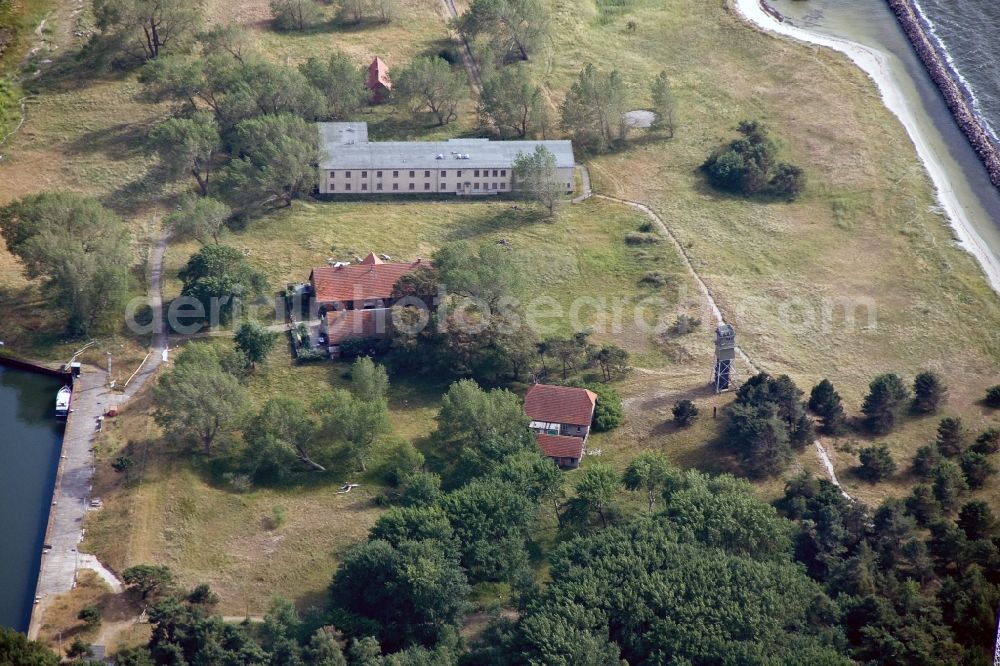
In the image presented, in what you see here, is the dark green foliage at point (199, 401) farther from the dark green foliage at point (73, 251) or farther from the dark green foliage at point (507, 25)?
the dark green foliage at point (507, 25)

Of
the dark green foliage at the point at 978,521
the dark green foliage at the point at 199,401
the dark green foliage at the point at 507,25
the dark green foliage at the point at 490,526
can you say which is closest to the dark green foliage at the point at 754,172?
the dark green foliage at the point at 507,25

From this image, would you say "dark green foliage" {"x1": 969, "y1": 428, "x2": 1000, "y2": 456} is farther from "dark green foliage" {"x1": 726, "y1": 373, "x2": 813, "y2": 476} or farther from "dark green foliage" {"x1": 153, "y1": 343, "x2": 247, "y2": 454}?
"dark green foliage" {"x1": 153, "y1": 343, "x2": 247, "y2": 454}

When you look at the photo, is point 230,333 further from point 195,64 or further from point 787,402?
point 787,402

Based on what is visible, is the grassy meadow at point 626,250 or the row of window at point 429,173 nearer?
the grassy meadow at point 626,250

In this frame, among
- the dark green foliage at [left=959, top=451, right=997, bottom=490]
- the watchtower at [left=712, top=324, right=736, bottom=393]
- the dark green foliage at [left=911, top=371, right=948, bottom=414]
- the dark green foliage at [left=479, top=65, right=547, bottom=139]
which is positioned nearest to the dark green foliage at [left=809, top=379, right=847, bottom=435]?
the dark green foliage at [left=911, top=371, right=948, bottom=414]

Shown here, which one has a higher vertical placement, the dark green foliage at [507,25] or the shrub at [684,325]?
the dark green foliage at [507,25]

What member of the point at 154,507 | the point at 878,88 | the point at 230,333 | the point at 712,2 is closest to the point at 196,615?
the point at 154,507

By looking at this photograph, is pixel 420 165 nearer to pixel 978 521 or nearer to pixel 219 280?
pixel 219 280

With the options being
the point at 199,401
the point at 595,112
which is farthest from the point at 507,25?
the point at 199,401
